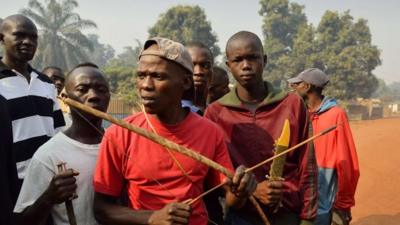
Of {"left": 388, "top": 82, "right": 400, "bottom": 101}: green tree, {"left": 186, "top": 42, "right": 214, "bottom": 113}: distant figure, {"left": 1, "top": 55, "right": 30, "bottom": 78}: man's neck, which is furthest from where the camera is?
{"left": 388, "top": 82, "right": 400, "bottom": 101}: green tree

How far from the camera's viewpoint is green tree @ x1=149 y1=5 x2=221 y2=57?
4241cm

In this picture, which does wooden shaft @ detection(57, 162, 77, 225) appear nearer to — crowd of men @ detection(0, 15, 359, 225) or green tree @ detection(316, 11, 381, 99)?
crowd of men @ detection(0, 15, 359, 225)

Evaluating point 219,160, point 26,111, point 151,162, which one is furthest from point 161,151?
point 26,111

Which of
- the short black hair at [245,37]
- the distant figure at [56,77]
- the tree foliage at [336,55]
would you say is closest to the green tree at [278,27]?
the tree foliage at [336,55]

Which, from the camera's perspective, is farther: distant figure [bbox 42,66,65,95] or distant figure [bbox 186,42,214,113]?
distant figure [bbox 42,66,65,95]

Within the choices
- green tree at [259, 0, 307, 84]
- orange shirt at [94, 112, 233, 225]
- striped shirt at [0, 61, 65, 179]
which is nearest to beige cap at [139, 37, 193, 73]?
orange shirt at [94, 112, 233, 225]

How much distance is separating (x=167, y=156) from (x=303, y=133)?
1.12m

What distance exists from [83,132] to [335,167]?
3.20m

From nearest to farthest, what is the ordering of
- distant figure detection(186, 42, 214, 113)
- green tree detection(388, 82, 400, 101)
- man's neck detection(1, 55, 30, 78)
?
distant figure detection(186, 42, 214, 113)
man's neck detection(1, 55, 30, 78)
green tree detection(388, 82, 400, 101)

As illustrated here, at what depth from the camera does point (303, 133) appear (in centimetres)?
297

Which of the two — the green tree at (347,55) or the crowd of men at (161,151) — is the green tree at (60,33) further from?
the crowd of men at (161,151)

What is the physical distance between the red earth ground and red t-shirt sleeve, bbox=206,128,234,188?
8.36 meters

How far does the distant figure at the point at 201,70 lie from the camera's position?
3.79 m

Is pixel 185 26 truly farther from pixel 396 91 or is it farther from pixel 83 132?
pixel 396 91
